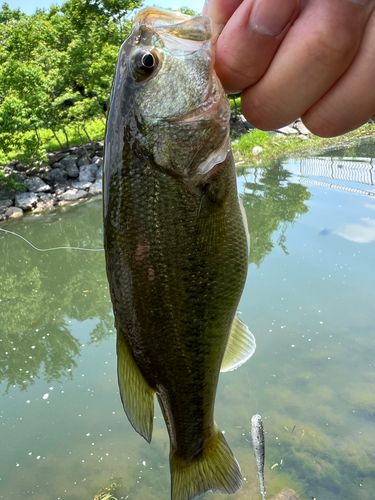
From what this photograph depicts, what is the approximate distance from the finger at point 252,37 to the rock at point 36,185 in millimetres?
15067

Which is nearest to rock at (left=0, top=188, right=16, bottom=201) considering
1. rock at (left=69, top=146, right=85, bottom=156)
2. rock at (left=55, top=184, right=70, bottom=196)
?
rock at (left=55, top=184, right=70, bottom=196)

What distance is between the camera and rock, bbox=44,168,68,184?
1591 centimetres

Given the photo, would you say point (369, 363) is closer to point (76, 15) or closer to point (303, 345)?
point (303, 345)

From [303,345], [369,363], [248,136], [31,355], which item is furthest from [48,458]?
[248,136]

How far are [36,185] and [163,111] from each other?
15.1 m

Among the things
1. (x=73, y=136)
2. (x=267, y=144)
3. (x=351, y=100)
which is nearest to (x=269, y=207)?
(x=267, y=144)

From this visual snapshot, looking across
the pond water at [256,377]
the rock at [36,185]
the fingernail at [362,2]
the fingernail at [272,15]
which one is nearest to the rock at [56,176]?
the rock at [36,185]

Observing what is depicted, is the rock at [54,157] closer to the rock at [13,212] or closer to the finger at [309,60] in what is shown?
the rock at [13,212]

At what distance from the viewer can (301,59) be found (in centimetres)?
102

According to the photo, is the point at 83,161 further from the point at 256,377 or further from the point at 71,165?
the point at 256,377

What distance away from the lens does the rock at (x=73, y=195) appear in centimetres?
1484

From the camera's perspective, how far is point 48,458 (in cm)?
471

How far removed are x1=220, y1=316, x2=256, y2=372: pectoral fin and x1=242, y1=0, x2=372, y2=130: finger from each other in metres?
0.80

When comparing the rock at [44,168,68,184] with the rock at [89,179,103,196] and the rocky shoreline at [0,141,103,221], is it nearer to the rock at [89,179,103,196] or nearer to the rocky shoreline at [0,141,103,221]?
the rocky shoreline at [0,141,103,221]
